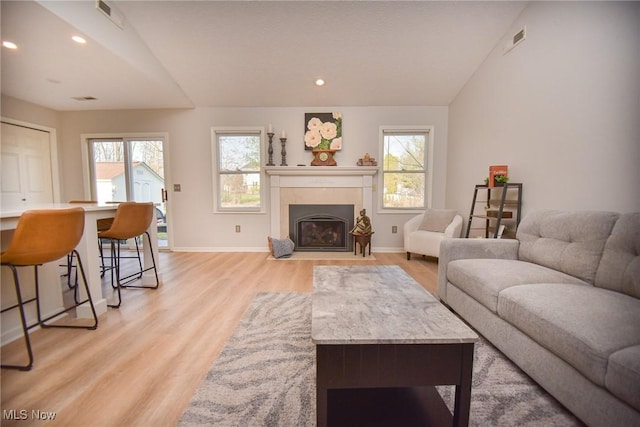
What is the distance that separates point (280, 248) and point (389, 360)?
3.15 meters

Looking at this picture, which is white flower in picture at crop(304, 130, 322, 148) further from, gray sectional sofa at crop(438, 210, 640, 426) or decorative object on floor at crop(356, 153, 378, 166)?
gray sectional sofa at crop(438, 210, 640, 426)

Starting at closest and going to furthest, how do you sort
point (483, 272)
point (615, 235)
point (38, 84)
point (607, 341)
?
point (607, 341)
point (615, 235)
point (483, 272)
point (38, 84)

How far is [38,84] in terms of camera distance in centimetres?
327

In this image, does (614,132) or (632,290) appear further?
(614,132)

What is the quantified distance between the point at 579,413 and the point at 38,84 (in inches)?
225

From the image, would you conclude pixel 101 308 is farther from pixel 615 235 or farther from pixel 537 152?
pixel 537 152

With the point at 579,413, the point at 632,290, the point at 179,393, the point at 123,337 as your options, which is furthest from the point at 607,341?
the point at 123,337

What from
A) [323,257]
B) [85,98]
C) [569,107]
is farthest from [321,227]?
[85,98]

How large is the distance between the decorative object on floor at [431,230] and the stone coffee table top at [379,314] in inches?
84.0

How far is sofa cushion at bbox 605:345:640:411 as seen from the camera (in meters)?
0.86

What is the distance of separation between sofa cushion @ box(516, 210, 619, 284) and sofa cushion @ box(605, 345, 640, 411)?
35.1 inches

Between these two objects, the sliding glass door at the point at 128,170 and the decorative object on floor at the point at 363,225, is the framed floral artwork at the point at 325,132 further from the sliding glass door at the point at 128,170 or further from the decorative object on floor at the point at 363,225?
the sliding glass door at the point at 128,170

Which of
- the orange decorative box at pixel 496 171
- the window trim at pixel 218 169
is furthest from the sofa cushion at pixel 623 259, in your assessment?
the window trim at pixel 218 169

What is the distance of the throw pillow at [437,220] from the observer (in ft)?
12.2
